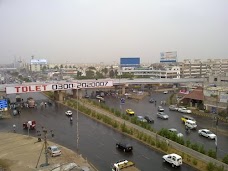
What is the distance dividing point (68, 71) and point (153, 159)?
7833cm

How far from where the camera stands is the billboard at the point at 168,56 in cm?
6544

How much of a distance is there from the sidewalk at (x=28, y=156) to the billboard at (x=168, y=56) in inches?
2151

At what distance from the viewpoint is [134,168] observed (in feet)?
39.1

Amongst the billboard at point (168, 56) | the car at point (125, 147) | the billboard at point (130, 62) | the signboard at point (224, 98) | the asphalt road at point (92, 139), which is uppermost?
the billboard at point (168, 56)

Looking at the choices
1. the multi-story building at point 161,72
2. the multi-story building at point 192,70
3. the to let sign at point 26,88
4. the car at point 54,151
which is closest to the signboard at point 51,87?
the to let sign at point 26,88

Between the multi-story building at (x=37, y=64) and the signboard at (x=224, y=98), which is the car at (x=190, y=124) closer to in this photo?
the signboard at (x=224, y=98)

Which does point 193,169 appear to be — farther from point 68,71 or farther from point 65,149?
point 68,71

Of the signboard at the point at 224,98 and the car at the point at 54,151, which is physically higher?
the signboard at the point at 224,98

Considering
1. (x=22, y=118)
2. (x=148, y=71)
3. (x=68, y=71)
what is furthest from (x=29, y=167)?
(x=68, y=71)

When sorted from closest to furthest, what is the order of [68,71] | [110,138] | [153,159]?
[153,159], [110,138], [68,71]

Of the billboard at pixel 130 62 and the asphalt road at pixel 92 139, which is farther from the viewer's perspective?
Answer: the billboard at pixel 130 62

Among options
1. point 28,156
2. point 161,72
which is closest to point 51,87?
point 28,156

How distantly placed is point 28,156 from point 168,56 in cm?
5795

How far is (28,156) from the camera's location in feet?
45.0
